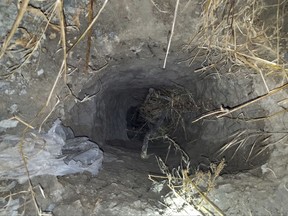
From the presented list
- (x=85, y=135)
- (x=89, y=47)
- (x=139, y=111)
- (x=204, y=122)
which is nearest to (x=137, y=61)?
(x=89, y=47)

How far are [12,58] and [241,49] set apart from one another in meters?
1.40

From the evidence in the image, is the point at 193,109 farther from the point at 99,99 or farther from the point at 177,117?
the point at 99,99

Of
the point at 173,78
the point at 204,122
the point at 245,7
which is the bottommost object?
the point at 204,122

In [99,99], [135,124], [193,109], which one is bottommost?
[135,124]

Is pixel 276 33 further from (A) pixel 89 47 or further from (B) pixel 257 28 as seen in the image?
(A) pixel 89 47

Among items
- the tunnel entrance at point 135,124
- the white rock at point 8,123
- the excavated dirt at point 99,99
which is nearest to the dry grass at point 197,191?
the excavated dirt at point 99,99

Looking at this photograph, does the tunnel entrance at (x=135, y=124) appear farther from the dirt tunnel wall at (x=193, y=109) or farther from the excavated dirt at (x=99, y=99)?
the excavated dirt at (x=99, y=99)

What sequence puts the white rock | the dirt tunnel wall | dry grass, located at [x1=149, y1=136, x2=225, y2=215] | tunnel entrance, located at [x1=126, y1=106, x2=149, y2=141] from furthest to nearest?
1. tunnel entrance, located at [x1=126, y1=106, x2=149, y2=141]
2. the dirt tunnel wall
3. the white rock
4. dry grass, located at [x1=149, y1=136, x2=225, y2=215]

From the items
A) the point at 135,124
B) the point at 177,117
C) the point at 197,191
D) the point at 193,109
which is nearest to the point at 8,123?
the point at 197,191

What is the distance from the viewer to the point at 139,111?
4082mm

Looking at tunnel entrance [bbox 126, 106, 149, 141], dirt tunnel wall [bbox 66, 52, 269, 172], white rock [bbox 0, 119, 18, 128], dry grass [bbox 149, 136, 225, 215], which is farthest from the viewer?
tunnel entrance [bbox 126, 106, 149, 141]

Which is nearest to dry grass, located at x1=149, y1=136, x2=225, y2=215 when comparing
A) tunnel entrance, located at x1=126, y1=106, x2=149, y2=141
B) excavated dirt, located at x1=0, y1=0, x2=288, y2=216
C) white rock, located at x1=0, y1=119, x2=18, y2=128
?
excavated dirt, located at x1=0, y1=0, x2=288, y2=216

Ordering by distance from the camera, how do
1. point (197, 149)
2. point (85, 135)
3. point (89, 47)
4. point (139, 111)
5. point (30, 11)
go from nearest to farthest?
1. point (30, 11)
2. point (89, 47)
3. point (85, 135)
4. point (197, 149)
5. point (139, 111)

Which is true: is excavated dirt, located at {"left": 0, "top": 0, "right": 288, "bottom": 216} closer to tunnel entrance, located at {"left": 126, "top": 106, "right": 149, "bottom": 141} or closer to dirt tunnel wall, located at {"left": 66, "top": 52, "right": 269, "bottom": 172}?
dirt tunnel wall, located at {"left": 66, "top": 52, "right": 269, "bottom": 172}
